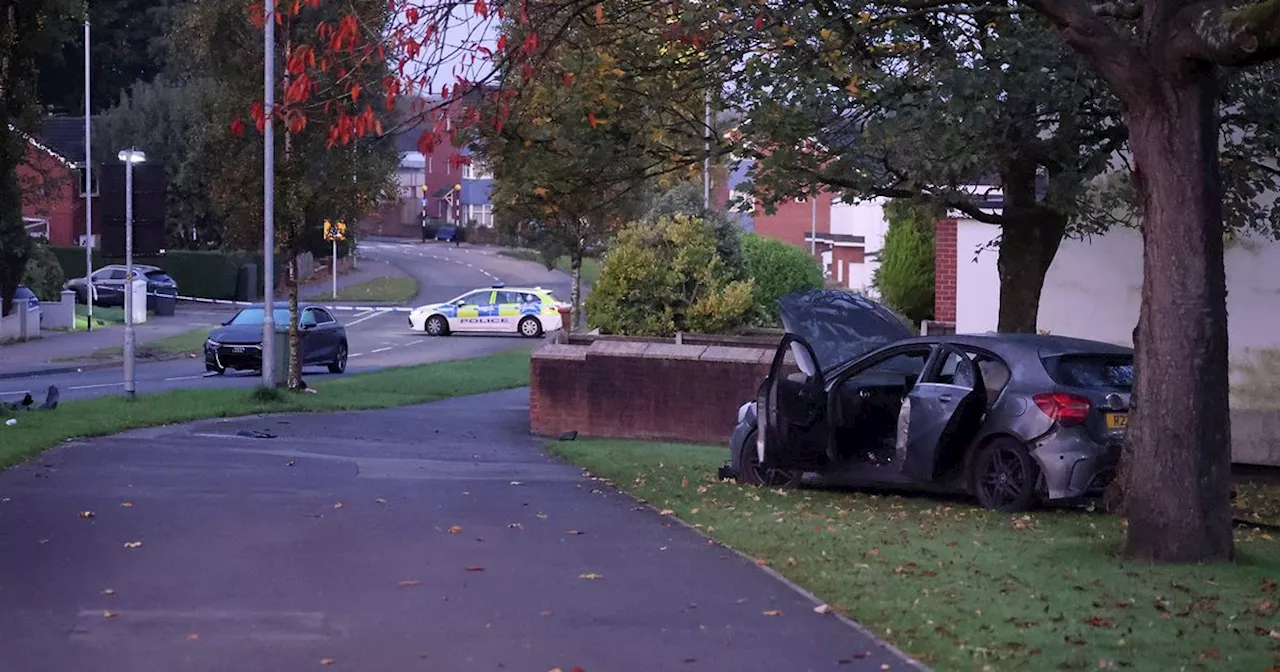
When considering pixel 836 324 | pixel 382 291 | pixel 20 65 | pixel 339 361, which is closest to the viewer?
pixel 836 324

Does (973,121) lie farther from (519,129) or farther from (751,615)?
(751,615)

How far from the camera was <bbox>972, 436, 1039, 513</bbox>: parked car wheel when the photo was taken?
11453 millimetres

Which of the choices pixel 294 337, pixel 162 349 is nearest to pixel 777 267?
pixel 294 337

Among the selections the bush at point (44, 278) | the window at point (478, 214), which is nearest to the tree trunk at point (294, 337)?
the bush at point (44, 278)

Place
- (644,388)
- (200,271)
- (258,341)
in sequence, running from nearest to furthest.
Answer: (644,388)
(258,341)
(200,271)

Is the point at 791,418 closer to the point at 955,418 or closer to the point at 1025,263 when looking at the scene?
the point at 955,418

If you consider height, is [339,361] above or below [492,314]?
below

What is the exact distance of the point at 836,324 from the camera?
1572 centimetres

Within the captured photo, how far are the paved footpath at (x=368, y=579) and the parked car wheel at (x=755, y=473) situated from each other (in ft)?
4.14

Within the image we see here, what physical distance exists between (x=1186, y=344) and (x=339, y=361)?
2598cm

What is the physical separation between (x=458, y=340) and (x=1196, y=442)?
37022 millimetres

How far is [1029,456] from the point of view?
11.4 meters

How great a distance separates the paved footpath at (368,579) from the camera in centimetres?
706

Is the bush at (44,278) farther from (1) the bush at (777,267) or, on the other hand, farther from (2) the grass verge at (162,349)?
(1) the bush at (777,267)
